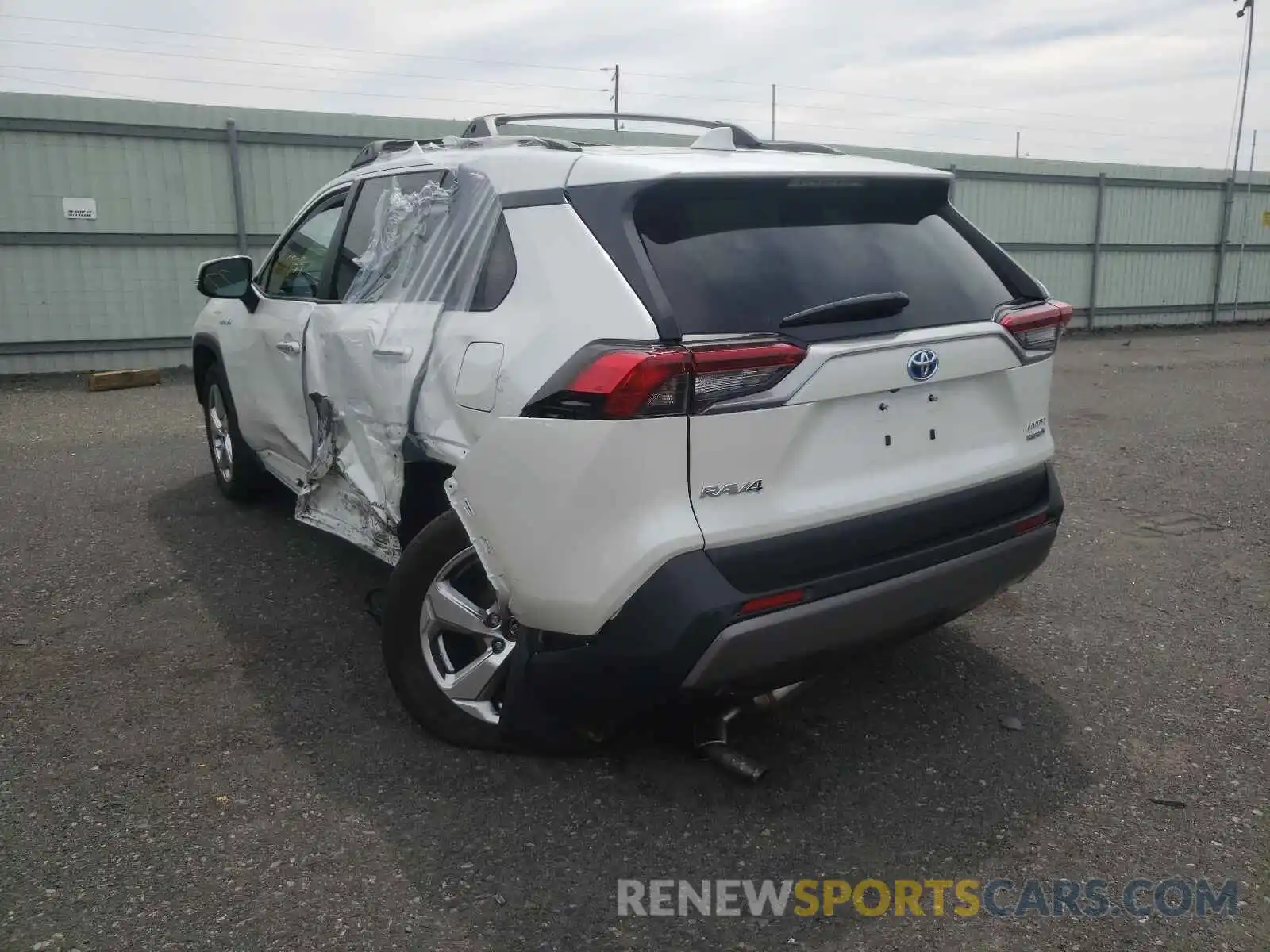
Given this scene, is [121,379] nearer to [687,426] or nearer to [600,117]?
[600,117]

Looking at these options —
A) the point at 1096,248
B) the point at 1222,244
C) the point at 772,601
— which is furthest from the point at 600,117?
the point at 1222,244

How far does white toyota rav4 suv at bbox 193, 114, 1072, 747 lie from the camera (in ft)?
8.34

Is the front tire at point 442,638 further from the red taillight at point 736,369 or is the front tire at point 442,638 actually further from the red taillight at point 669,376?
the red taillight at point 736,369

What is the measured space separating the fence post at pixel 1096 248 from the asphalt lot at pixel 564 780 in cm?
1331

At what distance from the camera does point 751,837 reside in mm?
2811

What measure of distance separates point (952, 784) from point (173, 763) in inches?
93.0

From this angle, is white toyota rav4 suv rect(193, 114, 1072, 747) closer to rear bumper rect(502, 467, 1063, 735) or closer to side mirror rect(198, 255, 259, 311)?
rear bumper rect(502, 467, 1063, 735)

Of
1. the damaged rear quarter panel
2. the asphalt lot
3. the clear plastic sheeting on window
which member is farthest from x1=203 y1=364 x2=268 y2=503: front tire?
the damaged rear quarter panel

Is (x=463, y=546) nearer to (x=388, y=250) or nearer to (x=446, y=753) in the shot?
(x=446, y=753)

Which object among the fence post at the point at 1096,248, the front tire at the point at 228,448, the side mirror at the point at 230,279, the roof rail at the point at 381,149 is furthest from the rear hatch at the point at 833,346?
the fence post at the point at 1096,248

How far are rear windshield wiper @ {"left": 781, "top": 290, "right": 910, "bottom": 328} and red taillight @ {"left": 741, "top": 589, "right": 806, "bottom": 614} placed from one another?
678 mm

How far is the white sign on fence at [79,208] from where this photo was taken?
11039 mm

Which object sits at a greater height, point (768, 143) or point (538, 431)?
point (768, 143)

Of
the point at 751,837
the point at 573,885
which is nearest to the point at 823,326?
the point at 751,837
